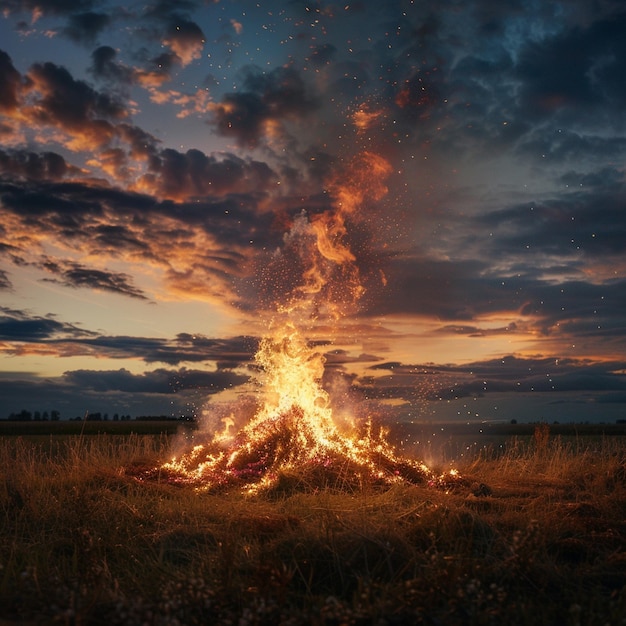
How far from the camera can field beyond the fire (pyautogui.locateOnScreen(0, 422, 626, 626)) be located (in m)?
5.95

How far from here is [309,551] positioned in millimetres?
7570

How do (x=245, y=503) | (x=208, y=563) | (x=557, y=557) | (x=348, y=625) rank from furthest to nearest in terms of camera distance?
(x=245, y=503) → (x=557, y=557) → (x=208, y=563) → (x=348, y=625)

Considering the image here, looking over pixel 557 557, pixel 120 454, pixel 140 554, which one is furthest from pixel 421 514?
pixel 120 454

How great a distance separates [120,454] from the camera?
675 inches

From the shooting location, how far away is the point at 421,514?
934 centimetres

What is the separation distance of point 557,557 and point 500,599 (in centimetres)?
323

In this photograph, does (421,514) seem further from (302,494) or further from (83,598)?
(83,598)

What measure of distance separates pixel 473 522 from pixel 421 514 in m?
0.82

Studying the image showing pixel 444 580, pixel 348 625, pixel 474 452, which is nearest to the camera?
pixel 348 625

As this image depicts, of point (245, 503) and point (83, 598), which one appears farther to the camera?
point (245, 503)

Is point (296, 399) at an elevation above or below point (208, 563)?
above

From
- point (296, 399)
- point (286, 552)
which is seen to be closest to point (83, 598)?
point (286, 552)

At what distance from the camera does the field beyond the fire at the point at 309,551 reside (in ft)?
19.5

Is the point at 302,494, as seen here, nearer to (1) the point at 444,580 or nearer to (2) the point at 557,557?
(2) the point at 557,557
